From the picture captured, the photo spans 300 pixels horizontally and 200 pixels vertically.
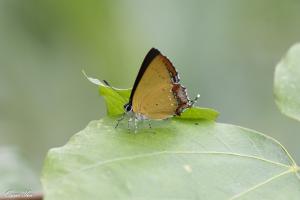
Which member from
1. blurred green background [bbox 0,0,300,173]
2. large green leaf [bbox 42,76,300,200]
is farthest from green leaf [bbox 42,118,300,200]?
blurred green background [bbox 0,0,300,173]

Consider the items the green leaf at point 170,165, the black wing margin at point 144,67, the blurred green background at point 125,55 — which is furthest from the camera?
the blurred green background at point 125,55

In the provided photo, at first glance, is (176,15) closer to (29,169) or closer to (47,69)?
(47,69)

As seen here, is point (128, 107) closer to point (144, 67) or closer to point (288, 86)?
point (144, 67)

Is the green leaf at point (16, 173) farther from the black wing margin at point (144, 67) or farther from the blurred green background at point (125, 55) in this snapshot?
the black wing margin at point (144, 67)

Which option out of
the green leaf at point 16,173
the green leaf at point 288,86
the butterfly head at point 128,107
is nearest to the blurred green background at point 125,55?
the green leaf at point 16,173

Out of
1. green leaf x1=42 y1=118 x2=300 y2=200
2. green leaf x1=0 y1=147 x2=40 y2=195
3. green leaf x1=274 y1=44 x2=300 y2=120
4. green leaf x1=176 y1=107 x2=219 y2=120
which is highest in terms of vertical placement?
green leaf x1=274 y1=44 x2=300 y2=120

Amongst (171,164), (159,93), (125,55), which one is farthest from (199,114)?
(125,55)

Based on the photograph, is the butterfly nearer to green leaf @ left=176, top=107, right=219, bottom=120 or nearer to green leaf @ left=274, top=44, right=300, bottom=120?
green leaf @ left=176, top=107, right=219, bottom=120
